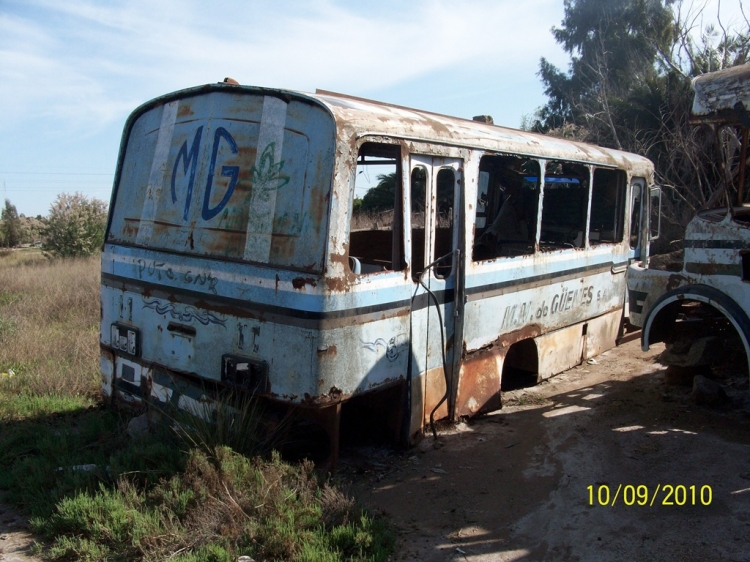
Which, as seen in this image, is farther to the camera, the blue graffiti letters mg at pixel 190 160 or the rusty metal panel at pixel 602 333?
the rusty metal panel at pixel 602 333

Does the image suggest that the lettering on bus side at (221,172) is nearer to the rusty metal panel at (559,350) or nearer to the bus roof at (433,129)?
the bus roof at (433,129)

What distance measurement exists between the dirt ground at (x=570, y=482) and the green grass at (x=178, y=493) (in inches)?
10.4

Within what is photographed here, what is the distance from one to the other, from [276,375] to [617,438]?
310 cm

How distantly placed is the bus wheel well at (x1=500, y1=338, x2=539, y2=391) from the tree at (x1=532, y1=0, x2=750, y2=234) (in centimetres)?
244

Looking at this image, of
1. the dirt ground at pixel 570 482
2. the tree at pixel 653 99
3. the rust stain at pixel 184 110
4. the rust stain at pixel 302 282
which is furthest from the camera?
the tree at pixel 653 99

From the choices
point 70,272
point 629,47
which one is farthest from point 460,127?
point 629,47

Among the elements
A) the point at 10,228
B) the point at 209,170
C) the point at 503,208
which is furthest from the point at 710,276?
the point at 10,228

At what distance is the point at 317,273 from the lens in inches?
159

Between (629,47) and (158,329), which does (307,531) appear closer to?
(158,329)

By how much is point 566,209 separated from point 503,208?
76 cm

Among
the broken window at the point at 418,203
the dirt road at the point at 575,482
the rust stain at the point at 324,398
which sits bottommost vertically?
the dirt road at the point at 575,482
